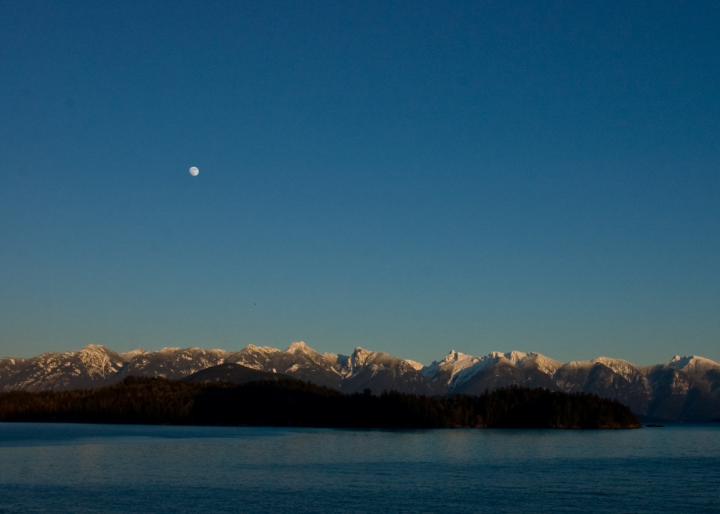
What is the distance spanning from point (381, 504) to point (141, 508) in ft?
82.2

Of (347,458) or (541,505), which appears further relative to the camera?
(347,458)

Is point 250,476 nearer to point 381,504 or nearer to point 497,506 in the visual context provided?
point 381,504

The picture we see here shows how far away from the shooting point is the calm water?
7988cm

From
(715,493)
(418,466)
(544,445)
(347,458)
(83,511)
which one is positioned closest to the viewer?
(83,511)

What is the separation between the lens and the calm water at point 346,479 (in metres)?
79.9

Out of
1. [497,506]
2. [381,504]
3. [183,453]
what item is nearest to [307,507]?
[381,504]

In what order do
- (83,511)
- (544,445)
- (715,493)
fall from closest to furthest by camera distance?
1. (83,511)
2. (715,493)
3. (544,445)

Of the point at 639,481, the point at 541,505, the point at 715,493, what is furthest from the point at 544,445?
the point at 541,505

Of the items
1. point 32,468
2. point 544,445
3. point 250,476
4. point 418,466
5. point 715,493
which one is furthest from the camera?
point 544,445

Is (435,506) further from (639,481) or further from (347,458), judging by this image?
(347,458)

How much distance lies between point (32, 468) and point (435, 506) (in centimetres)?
6793

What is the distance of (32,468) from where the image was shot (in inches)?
4471

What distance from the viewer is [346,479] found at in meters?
103

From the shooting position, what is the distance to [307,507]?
3063 inches
